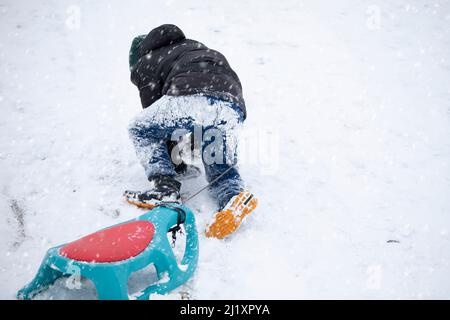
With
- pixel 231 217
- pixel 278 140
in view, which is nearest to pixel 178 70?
pixel 231 217

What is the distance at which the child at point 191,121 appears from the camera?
2365mm

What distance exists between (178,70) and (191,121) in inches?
15.2

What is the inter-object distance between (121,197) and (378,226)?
174 centimetres

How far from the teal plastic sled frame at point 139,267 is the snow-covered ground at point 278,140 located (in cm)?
9

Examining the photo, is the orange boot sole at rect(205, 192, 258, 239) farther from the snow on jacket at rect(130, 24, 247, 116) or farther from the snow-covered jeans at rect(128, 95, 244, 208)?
the snow on jacket at rect(130, 24, 247, 116)

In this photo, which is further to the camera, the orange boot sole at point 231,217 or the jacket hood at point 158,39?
the jacket hood at point 158,39

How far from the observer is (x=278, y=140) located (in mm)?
3418

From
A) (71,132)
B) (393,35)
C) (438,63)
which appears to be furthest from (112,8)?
(438,63)

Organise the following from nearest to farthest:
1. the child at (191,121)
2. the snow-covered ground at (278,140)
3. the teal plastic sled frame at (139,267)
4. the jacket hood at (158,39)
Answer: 1. the teal plastic sled frame at (139,267)
2. the snow-covered ground at (278,140)
3. the child at (191,121)
4. the jacket hood at (158,39)

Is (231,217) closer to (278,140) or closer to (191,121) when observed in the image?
(191,121)

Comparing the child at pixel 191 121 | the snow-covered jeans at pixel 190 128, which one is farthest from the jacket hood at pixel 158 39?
the snow-covered jeans at pixel 190 128

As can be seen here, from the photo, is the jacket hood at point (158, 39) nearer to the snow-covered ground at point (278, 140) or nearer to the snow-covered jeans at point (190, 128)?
the snow-covered jeans at point (190, 128)

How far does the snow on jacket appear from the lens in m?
2.40

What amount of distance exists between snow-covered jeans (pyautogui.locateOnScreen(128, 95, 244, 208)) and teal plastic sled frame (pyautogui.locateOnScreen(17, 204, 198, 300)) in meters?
0.54
